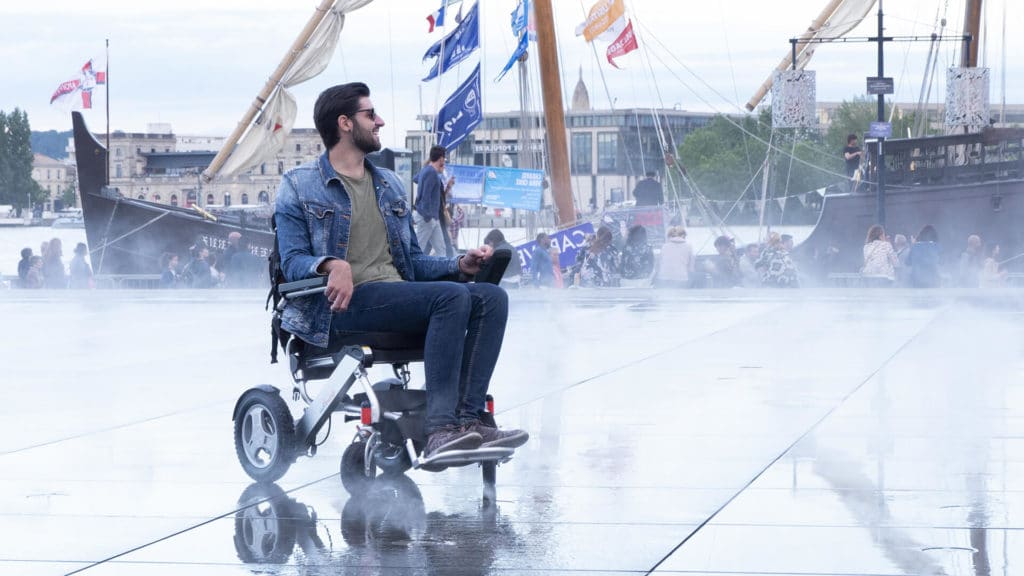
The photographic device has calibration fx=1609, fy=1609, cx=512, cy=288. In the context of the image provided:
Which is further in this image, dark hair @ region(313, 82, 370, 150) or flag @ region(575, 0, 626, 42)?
flag @ region(575, 0, 626, 42)

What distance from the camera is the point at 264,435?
583 cm

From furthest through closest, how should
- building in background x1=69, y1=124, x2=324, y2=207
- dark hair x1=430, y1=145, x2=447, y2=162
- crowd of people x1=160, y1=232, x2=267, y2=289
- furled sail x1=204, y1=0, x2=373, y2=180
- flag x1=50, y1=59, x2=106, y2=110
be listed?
building in background x1=69, y1=124, x2=324, y2=207 < flag x1=50, y1=59, x2=106, y2=110 < furled sail x1=204, y1=0, x2=373, y2=180 < crowd of people x1=160, y1=232, x2=267, y2=289 < dark hair x1=430, y1=145, x2=447, y2=162

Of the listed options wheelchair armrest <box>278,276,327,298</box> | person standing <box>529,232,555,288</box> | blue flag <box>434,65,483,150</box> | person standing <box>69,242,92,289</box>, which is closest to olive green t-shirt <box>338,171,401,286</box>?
wheelchair armrest <box>278,276,327,298</box>

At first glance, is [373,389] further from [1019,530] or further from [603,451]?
[1019,530]

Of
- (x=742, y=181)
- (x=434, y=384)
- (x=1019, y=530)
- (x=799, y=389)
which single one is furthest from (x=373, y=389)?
(x=742, y=181)

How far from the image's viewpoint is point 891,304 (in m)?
16.8

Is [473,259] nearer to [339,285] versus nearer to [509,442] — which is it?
[339,285]

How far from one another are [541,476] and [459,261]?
88 centimetres

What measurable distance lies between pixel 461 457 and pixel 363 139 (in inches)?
48.8

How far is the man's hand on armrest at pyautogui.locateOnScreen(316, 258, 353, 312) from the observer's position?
523 centimetres

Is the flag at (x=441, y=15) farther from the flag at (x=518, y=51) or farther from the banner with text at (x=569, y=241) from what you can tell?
the banner with text at (x=569, y=241)

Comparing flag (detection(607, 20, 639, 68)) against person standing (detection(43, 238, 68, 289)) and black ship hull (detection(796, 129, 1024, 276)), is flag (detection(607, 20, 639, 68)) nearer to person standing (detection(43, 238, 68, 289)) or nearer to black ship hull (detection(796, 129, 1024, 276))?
black ship hull (detection(796, 129, 1024, 276))

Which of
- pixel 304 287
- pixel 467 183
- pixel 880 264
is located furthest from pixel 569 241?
pixel 304 287

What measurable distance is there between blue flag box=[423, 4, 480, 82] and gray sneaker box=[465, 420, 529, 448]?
2182cm
